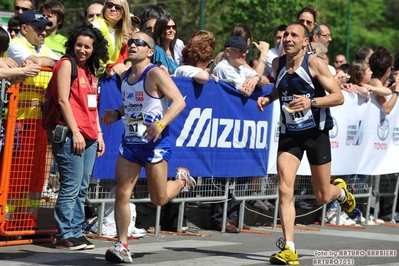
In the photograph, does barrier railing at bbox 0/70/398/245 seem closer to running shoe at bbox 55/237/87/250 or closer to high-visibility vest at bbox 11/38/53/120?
high-visibility vest at bbox 11/38/53/120

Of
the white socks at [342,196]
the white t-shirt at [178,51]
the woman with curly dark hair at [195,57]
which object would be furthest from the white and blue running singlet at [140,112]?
the white t-shirt at [178,51]

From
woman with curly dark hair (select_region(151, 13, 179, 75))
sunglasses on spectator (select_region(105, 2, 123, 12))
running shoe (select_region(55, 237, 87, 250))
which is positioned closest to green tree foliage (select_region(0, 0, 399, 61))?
woman with curly dark hair (select_region(151, 13, 179, 75))

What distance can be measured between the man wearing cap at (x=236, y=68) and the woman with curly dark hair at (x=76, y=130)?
2174mm

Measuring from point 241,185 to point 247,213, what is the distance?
2.33 feet

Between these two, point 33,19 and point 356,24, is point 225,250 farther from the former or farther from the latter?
point 356,24

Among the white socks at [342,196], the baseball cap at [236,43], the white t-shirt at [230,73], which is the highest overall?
the baseball cap at [236,43]

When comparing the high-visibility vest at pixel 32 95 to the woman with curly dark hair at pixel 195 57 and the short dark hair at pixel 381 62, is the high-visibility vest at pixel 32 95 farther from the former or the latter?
the short dark hair at pixel 381 62

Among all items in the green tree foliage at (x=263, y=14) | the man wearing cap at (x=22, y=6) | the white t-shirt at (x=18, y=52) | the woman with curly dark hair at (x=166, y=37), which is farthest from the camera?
the green tree foliage at (x=263, y=14)

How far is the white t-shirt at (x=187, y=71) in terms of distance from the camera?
1046 centimetres

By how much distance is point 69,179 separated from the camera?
905 centimetres

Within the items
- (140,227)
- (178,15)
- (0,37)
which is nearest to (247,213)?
(140,227)

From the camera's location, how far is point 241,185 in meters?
11.5

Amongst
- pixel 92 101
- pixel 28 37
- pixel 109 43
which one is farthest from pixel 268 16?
pixel 92 101

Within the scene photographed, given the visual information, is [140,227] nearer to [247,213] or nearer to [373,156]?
[247,213]
